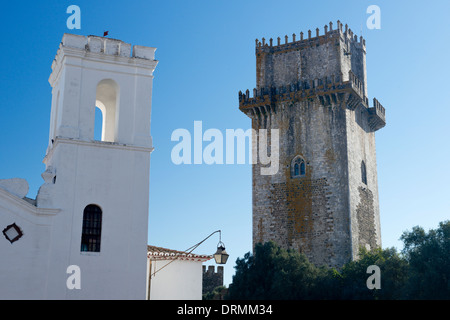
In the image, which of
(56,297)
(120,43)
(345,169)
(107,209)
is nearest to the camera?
(56,297)

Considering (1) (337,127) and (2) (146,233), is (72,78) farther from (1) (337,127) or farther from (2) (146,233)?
(1) (337,127)

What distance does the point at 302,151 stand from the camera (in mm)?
38594

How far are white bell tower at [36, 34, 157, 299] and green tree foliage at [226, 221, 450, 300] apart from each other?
840 cm

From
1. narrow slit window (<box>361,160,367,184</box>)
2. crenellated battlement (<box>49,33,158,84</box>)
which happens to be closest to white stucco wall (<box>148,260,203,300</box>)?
crenellated battlement (<box>49,33,158,84</box>)

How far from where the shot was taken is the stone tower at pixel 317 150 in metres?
36.9

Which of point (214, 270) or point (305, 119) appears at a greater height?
point (305, 119)

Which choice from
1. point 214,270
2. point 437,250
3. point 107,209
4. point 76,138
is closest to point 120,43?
point 76,138

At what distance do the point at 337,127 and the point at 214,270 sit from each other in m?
13.2

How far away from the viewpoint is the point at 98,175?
22.4m

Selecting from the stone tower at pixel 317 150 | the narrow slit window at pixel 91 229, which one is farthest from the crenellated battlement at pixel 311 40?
the narrow slit window at pixel 91 229

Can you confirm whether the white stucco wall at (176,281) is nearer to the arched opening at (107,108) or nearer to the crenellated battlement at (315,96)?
the arched opening at (107,108)

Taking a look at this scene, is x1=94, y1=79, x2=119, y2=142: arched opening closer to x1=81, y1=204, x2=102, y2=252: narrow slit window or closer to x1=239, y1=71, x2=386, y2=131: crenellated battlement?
x1=81, y1=204, x2=102, y2=252: narrow slit window

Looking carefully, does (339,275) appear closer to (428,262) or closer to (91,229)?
(428,262)
